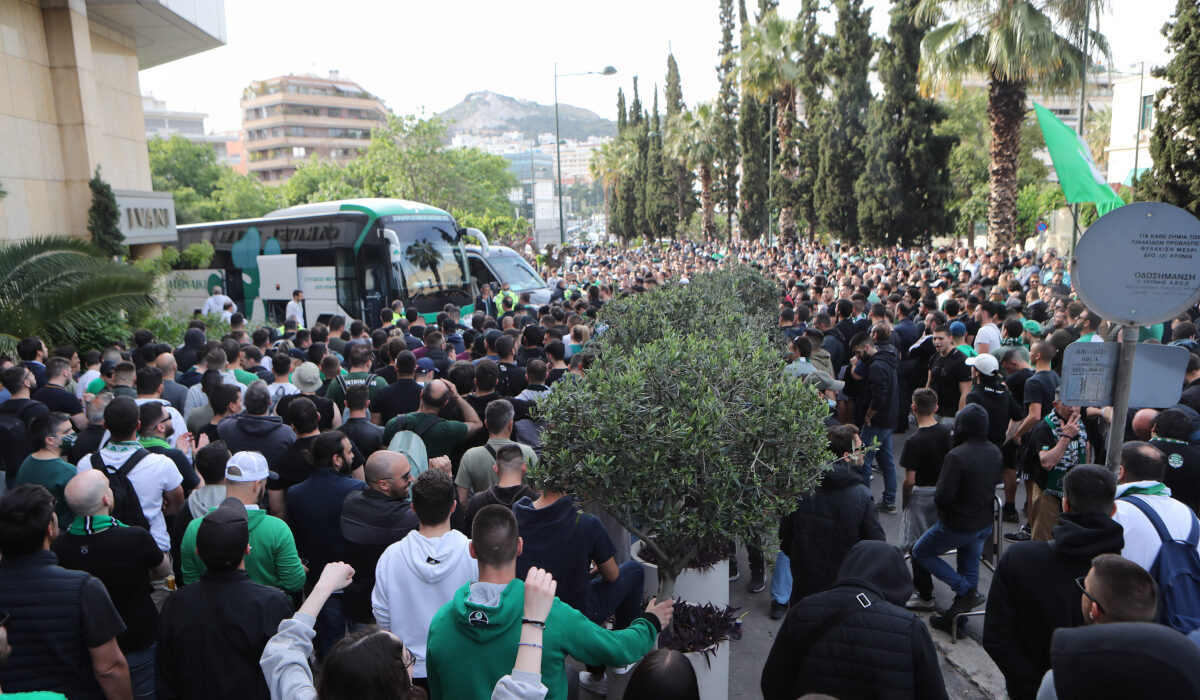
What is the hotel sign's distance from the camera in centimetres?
1482

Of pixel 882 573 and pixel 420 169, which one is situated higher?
pixel 420 169

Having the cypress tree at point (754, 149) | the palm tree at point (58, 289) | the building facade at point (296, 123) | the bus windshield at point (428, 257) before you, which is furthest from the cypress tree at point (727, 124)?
the building facade at point (296, 123)

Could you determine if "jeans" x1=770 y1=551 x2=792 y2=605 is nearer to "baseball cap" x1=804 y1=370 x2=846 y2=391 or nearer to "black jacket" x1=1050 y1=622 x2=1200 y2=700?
"baseball cap" x1=804 y1=370 x2=846 y2=391

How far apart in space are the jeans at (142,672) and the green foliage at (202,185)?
53017 mm

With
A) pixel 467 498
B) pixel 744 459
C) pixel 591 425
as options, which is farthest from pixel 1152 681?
pixel 467 498


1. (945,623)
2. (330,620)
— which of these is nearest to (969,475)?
(945,623)

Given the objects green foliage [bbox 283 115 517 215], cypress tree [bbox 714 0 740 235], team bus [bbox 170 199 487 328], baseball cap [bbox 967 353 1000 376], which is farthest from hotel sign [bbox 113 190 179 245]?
cypress tree [bbox 714 0 740 235]

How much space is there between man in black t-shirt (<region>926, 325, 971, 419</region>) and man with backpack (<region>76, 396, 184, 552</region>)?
686cm

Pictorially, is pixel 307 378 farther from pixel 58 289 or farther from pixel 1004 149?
pixel 1004 149

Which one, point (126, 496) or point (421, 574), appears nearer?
point (421, 574)

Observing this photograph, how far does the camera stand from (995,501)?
5.54m

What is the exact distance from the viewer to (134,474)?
4.51m

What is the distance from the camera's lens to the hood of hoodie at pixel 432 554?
10.9ft

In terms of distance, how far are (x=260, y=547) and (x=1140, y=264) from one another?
439 centimetres
